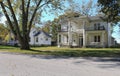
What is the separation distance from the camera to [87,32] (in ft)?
186

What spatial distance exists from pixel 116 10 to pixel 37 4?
1180cm

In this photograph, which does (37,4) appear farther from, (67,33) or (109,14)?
(67,33)

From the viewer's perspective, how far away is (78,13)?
65625 mm

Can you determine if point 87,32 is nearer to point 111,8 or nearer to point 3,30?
point 111,8

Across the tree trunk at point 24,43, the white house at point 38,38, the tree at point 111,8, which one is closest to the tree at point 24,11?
the tree trunk at point 24,43

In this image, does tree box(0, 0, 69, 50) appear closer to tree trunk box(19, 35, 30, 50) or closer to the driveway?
tree trunk box(19, 35, 30, 50)

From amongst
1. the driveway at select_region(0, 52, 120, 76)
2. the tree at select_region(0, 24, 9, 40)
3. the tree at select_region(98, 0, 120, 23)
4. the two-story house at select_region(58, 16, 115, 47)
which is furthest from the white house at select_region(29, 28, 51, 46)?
the driveway at select_region(0, 52, 120, 76)

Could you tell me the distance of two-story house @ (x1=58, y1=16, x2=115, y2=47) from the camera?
5560 cm

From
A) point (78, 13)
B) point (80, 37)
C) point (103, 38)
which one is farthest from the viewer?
point (78, 13)

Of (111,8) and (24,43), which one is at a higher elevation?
(111,8)

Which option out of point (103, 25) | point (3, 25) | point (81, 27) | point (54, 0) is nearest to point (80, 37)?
point (81, 27)

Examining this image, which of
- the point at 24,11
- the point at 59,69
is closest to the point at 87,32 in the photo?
the point at 24,11

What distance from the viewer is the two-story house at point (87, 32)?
55.6 meters

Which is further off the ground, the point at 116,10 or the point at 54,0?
the point at 54,0
